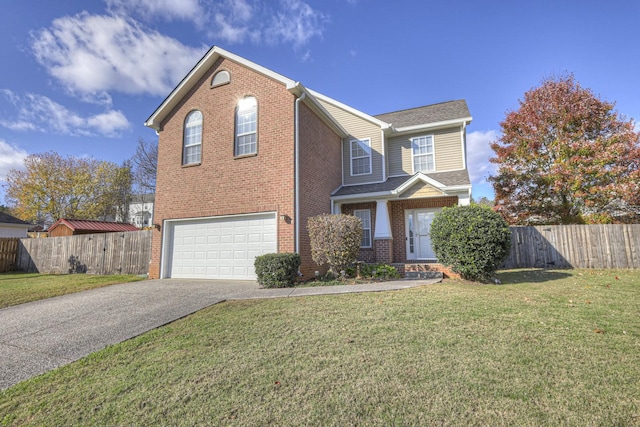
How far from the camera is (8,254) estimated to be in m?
16.1

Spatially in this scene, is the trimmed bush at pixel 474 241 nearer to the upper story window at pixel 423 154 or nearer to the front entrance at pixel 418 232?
the front entrance at pixel 418 232

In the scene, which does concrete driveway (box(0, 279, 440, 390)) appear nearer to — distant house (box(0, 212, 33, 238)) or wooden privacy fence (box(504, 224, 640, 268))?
wooden privacy fence (box(504, 224, 640, 268))

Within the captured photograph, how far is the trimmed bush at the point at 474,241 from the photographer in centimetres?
770

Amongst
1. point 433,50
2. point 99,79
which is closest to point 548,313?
point 433,50

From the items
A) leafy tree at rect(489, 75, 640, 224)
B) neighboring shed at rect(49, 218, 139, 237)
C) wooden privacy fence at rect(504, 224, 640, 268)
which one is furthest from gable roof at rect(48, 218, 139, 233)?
leafy tree at rect(489, 75, 640, 224)

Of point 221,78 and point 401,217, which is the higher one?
point 221,78

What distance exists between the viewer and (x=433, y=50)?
37.6 ft

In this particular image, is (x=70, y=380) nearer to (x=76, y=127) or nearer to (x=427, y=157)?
(x=427, y=157)

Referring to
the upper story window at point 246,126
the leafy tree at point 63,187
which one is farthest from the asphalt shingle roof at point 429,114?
the leafy tree at point 63,187

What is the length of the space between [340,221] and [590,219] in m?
12.1

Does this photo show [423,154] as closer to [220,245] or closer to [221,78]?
[221,78]

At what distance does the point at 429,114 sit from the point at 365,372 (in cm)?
1303

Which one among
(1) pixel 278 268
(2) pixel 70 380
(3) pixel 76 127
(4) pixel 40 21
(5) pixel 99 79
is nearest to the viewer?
(2) pixel 70 380

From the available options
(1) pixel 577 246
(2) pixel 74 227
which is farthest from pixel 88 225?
(1) pixel 577 246
